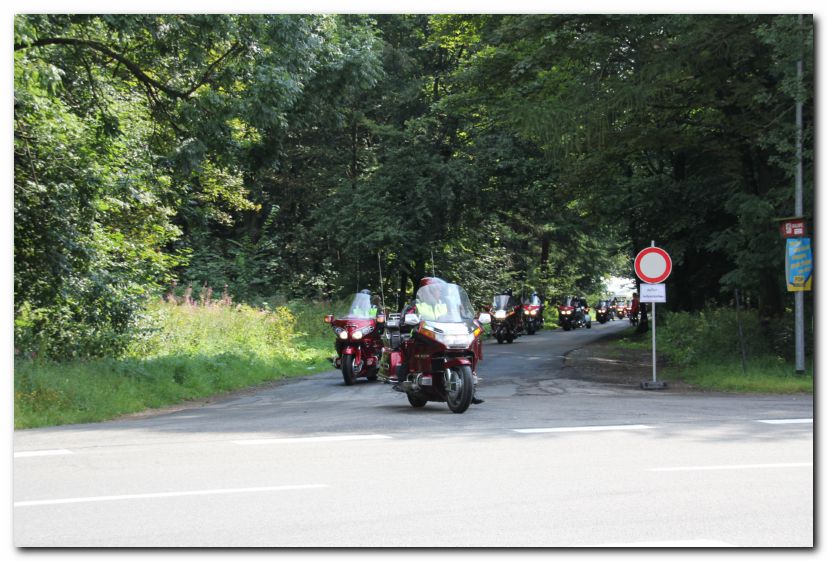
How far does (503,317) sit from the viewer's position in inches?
1379

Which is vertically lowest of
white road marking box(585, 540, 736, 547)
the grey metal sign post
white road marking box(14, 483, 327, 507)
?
white road marking box(14, 483, 327, 507)

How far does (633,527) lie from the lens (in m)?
6.12

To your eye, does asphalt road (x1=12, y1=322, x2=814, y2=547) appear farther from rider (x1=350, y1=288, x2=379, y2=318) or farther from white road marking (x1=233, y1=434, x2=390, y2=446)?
rider (x1=350, y1=288, x2=379, y2=318)

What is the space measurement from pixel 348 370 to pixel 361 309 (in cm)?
150

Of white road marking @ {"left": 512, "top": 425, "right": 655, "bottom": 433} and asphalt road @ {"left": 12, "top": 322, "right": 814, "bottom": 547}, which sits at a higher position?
asphalt road @ {"left": 12, "top": 322, "right": 814, "bottom": 547}

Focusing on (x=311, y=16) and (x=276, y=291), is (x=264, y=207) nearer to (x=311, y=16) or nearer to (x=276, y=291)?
(x=276, y=291)

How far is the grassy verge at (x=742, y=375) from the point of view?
17855 mm

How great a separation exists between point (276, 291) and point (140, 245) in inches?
575

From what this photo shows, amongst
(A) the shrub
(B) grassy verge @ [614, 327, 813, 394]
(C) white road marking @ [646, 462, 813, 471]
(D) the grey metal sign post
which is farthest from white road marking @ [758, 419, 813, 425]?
(A) the shrub

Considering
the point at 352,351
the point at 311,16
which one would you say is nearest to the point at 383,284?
the point at 352,351

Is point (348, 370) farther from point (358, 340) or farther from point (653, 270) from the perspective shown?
point (653, 270)

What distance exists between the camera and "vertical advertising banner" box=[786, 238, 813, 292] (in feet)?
61.1

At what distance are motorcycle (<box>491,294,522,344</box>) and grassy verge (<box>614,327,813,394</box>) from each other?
1147cm

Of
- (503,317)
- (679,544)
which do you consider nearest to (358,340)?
(679,544)
